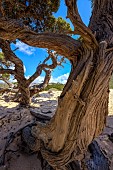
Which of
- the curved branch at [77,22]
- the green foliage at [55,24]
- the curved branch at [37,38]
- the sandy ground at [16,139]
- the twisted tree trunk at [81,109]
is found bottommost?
the sandy ground at [16,139]

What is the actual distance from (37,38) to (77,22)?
0.57m

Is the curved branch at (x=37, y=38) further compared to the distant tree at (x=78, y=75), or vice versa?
the distant tree at (x=78, y=75)

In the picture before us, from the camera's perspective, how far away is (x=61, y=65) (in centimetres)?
796

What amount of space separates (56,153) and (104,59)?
64.7 inches

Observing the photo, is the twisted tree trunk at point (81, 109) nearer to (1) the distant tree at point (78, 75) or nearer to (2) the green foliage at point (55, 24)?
(1) the distant tree at point (78, 75)

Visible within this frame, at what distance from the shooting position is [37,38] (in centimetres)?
230

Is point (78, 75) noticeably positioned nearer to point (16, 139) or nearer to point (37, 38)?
point (37, 38)

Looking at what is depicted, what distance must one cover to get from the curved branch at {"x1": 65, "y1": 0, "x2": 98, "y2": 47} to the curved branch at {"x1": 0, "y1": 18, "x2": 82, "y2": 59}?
0.76 ft

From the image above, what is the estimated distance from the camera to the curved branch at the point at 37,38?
Result: 210 cm

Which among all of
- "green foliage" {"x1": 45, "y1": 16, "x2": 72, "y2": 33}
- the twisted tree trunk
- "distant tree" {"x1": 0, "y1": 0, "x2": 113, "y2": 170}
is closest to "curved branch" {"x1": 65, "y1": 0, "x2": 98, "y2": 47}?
"distant tree" {"x1": 0, "y1": 0, "x2": 113, "y2": 170}

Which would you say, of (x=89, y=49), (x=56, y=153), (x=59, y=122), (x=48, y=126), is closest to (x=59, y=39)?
(x=89, y=49)

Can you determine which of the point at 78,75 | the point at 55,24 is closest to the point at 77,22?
the point at 78,75

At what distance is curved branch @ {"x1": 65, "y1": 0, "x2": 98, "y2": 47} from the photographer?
2033mm

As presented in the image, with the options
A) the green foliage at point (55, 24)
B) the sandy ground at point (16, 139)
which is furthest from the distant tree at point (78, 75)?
the green foliage at point (55, 24)
